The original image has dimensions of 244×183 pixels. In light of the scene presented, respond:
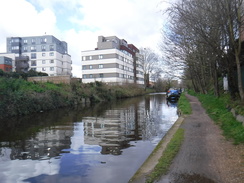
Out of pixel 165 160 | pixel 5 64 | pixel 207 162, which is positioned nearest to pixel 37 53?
pixel 5 64

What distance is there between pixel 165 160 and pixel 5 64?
6959 centimetres

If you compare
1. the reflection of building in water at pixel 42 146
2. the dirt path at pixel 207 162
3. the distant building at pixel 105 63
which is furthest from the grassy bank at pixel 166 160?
the distant building at pixel 105 63

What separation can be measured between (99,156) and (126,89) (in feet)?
147

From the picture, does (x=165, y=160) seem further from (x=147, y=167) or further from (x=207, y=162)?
(x=207, y=162)

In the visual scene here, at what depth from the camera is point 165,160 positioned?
17.0ft

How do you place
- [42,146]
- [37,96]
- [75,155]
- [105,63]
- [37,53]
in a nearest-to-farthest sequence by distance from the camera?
[75,155], [42,146], [37,96], [105,63], [37,53]

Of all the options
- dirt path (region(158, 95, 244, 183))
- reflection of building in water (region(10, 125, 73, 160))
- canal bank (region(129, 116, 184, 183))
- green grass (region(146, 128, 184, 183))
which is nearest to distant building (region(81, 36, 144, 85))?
reflection of building in water (region(10, 125, 73, 160))

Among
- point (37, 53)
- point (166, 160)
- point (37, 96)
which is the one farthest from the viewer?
point (37, 53)

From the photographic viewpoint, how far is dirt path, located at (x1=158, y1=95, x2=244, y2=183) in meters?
4.18

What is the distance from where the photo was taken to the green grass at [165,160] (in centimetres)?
434

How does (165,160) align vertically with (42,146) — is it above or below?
above

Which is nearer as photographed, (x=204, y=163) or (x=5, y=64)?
(x=204, y=163)

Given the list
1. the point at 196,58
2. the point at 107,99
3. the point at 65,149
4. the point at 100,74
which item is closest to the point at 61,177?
the point at 65,149

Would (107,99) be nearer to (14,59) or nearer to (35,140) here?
(35,140)
